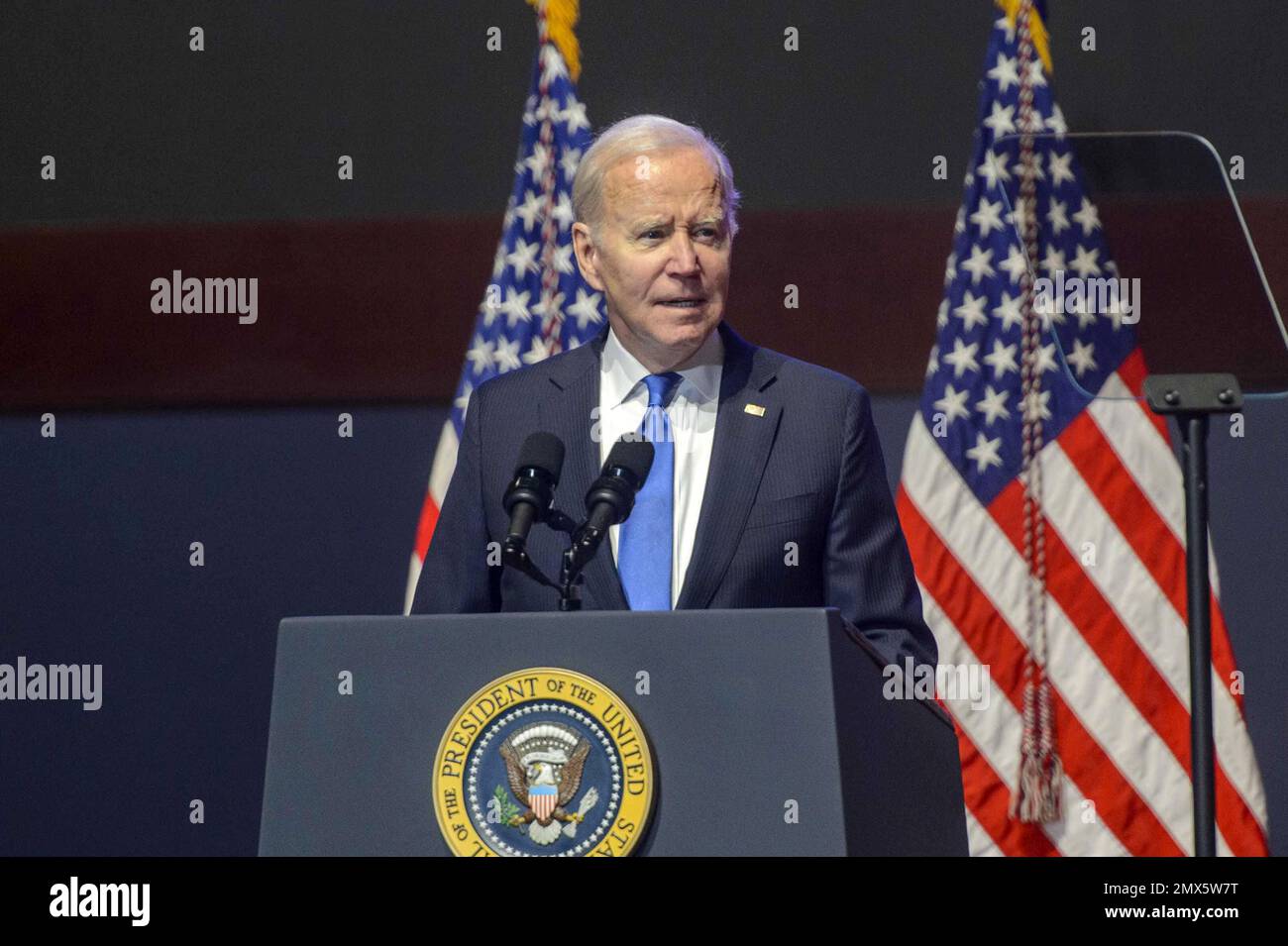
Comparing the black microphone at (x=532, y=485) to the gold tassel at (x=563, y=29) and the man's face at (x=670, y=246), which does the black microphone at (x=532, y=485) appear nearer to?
the man's face at (x=670, y=246)

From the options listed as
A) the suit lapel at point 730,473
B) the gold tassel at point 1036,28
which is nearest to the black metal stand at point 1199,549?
the suit lapel at point 730,473

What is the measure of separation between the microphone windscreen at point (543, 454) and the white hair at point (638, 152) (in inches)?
29.0

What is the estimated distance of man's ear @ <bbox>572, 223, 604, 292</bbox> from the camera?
9.20 feet

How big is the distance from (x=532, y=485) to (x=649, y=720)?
359 mm

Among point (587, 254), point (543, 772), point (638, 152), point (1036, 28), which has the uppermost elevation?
point (1036, 28)

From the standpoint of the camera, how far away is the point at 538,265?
14.2ft

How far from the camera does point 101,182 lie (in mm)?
4750

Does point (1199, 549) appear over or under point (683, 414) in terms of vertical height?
under

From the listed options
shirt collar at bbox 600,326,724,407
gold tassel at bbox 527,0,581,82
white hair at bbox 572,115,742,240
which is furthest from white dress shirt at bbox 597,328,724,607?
gold tassel at bbox 527,0,581,82

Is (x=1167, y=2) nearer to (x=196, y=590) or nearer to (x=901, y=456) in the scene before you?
(x=901, y=456)

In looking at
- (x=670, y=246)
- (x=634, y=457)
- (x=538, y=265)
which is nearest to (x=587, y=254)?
(x=670, y=246)

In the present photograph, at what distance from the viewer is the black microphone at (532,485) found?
1986 mm

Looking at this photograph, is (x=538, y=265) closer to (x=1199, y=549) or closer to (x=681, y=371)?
(x=681, y=371)

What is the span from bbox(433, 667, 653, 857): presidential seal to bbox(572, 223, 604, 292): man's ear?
115 cm
